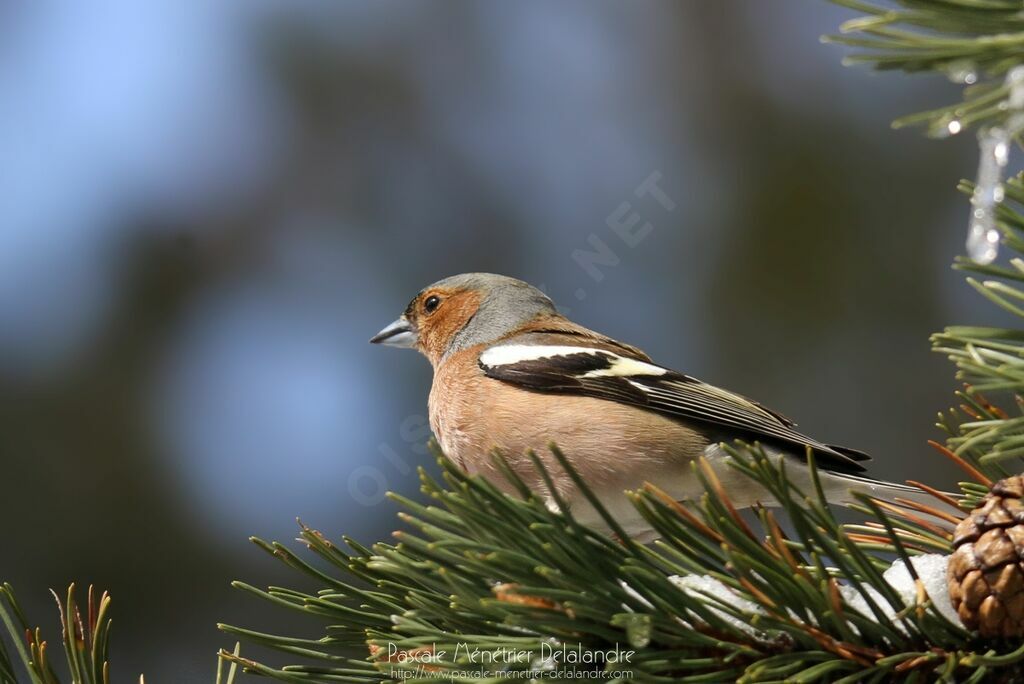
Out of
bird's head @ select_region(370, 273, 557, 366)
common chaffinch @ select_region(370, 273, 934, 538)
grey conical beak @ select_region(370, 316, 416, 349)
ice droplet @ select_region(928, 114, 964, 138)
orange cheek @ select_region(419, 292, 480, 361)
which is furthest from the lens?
grey conical beak @ select_region(370, 316, 416, 349)

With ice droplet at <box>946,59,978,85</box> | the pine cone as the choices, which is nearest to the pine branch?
ice droplet at <box>946,59,978,85</box>

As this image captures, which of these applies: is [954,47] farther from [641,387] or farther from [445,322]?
[445,322]

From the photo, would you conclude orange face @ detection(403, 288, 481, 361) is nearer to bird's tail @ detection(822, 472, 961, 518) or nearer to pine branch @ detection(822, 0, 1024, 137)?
bird's tail @ detection(822, 472, 961, 518)

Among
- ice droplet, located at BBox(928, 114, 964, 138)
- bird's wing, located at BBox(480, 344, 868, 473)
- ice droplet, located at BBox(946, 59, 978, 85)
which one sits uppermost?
ice droplet, located at BBox(946, 59, 978, 85)

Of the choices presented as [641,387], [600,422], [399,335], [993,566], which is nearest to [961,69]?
[993,566]

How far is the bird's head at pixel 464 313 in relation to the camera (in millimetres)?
3326

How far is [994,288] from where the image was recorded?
50.8 inches

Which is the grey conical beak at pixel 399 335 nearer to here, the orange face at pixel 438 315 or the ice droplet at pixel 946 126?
the orange face at pixel 438 315

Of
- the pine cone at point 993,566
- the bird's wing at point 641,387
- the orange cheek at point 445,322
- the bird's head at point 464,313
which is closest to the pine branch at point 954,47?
the pine cone at point 993,566

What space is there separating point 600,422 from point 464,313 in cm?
99

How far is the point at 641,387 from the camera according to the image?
278 centimetres

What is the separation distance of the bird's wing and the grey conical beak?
560 millimetres

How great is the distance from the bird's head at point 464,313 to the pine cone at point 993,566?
6.72ft

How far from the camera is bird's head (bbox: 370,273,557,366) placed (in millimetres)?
3326
